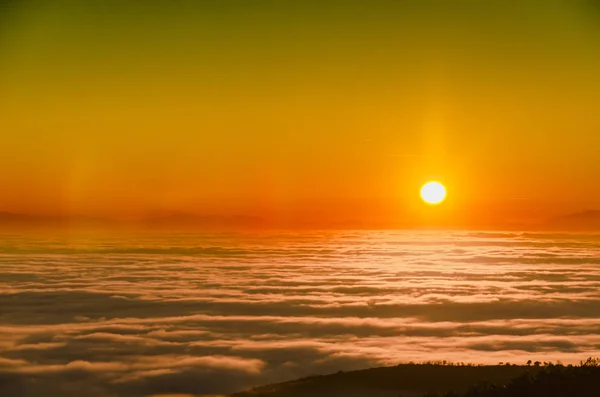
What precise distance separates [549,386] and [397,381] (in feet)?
22.1

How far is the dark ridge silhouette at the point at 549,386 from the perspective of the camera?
2111 centimetres

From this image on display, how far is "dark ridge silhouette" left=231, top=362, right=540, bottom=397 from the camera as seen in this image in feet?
84.1

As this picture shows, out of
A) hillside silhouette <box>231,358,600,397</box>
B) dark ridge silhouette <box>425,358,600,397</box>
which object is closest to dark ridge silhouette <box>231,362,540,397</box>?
hillside silhouette <box>231,358,600,397</box>

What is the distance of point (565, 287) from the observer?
316 ft

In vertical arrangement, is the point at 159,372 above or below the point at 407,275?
below

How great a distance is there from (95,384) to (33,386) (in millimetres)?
2867

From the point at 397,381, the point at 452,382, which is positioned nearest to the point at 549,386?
the point at 452,382

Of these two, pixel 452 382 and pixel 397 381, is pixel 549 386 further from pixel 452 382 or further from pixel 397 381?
pixel 397 381

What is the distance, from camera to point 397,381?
27203mm

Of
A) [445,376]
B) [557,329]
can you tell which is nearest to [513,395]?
[445,376]

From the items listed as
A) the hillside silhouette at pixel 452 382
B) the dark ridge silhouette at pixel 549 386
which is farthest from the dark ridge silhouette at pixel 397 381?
the dark ridge silhouette at pixel 549 386

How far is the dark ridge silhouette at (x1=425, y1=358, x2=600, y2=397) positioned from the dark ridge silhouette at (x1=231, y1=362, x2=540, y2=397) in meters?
2.39

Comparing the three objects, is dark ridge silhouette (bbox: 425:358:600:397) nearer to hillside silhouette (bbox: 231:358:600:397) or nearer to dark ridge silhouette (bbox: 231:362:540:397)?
hillside silhouette (bbox: 231:358:600:397)

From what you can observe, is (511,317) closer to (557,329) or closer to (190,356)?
(557,329)
